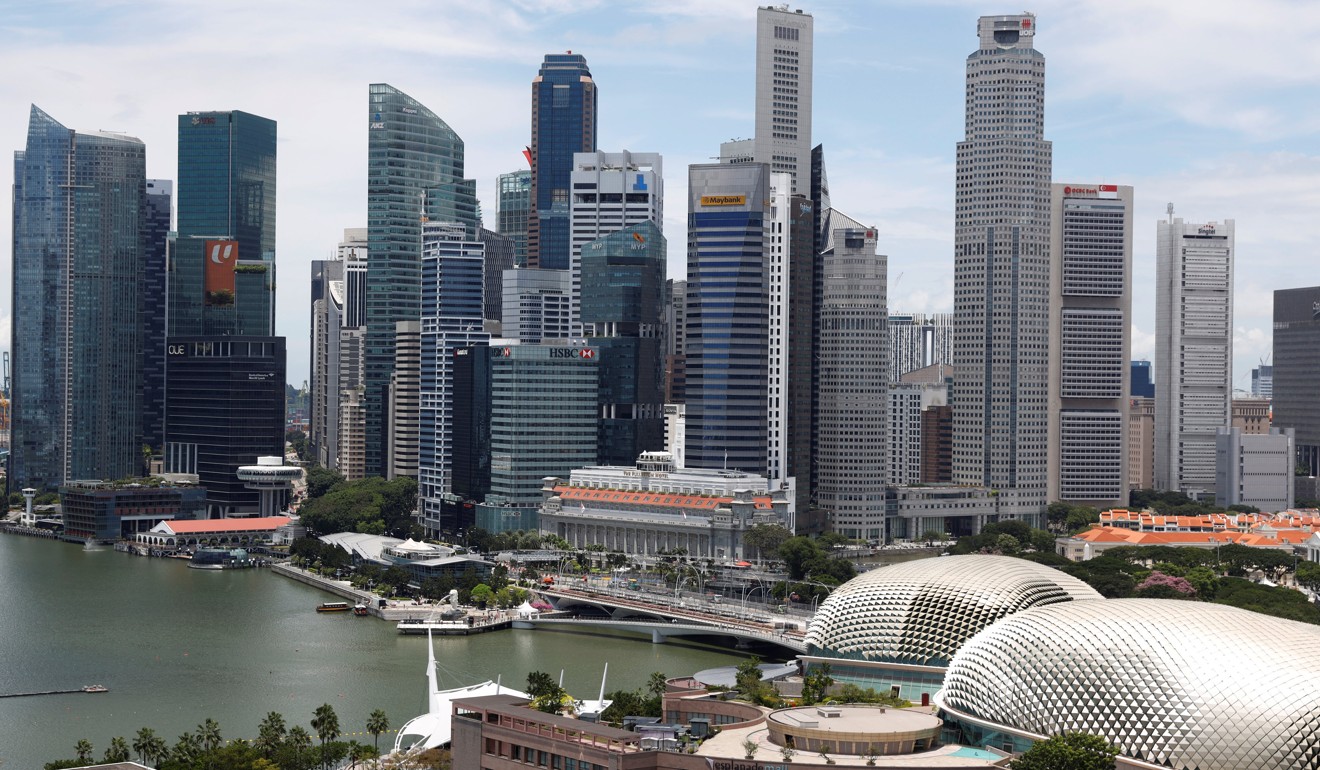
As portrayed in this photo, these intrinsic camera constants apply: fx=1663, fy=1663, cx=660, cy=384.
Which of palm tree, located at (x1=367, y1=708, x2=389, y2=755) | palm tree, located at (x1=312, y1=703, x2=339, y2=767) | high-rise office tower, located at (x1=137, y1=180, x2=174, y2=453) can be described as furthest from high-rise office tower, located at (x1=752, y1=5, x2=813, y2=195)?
palm tree, located at (x1=312, y1=703, x2=339, y2=767)

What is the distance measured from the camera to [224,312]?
16650cm

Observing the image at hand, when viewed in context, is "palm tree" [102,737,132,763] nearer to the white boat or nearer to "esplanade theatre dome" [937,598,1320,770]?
the white boat

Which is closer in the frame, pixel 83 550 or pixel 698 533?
pixel 698 533

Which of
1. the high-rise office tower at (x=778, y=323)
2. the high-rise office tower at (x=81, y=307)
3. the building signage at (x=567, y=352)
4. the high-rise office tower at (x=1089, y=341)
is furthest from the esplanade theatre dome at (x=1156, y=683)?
the high-rise office tower at (x=81, y=307)

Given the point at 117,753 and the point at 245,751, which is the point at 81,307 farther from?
the point at 245,751

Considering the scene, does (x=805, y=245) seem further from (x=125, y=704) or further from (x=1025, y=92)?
(x=125, y=704)

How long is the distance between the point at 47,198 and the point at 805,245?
293ft

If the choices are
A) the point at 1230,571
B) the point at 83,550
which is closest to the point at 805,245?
the point at 1230,571

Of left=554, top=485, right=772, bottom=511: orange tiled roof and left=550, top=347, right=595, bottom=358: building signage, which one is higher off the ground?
left=550, top=347, right=595, bottom=358: building signage

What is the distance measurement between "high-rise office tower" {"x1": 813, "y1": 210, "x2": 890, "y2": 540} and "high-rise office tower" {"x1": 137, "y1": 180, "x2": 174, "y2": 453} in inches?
3003

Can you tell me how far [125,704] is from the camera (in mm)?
73188

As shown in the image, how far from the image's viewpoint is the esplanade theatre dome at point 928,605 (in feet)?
224

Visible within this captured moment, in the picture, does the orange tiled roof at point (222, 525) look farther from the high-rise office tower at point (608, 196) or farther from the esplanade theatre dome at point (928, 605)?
the esplanade theatre dome at point (928, 605)

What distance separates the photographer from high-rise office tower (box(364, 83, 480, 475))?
176125mm
